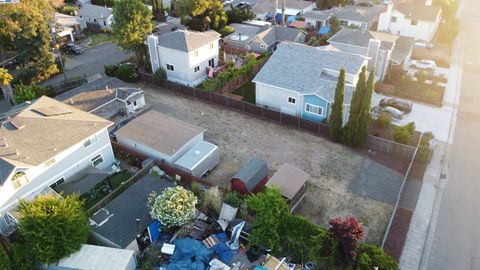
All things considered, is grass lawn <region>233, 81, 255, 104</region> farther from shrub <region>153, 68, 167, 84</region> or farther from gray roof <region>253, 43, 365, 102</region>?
shrub <region>153, 68, 167, 84</region>

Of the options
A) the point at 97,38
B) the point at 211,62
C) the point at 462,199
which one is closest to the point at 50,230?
the point at 462,199

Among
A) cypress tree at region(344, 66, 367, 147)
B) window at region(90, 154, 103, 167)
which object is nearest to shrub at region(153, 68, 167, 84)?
window at region(90, 154, 103, 167)

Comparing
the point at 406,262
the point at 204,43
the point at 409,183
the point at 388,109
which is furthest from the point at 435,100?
the point at 204,43

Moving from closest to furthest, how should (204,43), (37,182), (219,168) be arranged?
1. (37,182)
2. (219,168)
3. (204,43)

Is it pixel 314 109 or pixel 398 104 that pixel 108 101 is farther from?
pixel 398 104

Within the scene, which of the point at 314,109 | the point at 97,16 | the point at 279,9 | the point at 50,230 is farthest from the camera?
the point at 279,9

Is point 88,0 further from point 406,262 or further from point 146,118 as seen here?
point 406,262
